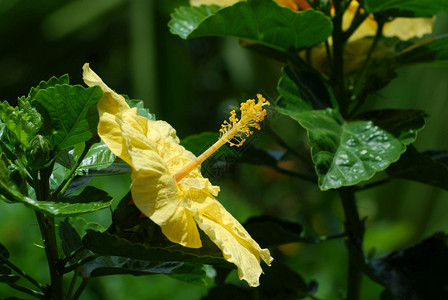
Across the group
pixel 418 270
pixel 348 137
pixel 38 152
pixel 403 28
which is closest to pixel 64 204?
pixel 38 152

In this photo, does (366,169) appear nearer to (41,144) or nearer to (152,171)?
(152,171)

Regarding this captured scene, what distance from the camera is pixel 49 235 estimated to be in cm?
83

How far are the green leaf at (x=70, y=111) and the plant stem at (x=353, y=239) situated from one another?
1.83ft

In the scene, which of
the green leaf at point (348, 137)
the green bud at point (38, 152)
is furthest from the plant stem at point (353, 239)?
the green bud at point (38, 152)

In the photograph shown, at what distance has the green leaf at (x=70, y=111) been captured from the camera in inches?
31.8

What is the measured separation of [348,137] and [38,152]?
1.73ft

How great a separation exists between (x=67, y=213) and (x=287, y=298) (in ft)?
2.28

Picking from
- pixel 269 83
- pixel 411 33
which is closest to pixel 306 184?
pixel 269 83

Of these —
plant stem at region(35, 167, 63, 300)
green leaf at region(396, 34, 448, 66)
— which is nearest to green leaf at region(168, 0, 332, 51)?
green leaf at region(396, 34, 448, 66)

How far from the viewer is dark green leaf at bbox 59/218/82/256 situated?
953 mm

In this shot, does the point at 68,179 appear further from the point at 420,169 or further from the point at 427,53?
the point at 427,53

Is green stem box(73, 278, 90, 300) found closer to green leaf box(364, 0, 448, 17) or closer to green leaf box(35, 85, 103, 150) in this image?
green leaf box(35, 85, 103, 150)

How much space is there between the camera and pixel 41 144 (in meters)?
0.78

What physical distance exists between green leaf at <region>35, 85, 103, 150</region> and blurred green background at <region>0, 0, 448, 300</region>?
86 cm
